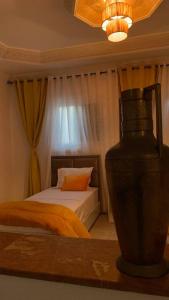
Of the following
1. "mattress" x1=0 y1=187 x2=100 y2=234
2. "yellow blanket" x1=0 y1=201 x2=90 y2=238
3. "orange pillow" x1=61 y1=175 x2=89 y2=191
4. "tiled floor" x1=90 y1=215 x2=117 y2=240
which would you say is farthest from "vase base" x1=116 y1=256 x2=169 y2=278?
"orange pillow" x1=61 y1=175 x2=89 y2=191

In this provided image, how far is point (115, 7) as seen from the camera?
2.03m

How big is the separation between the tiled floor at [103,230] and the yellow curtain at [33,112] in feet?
4.39

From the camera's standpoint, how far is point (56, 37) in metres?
3.38

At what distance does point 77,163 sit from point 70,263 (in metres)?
3.66

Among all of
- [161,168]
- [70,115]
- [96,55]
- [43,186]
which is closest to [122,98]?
[161,168]

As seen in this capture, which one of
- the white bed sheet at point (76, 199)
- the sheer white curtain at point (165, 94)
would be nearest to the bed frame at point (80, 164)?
the white bed sheet at point (76, 199)

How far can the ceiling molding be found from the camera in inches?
142

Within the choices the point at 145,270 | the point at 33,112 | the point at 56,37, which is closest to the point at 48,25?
the point at 56,37

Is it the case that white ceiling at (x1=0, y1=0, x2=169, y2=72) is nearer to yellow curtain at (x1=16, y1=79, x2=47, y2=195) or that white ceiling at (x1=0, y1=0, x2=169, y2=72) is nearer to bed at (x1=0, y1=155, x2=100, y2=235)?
yellow curtain at (x1=16, y1=79, x2=47, y2=195)

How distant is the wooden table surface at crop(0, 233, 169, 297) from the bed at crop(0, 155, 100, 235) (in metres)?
1.40

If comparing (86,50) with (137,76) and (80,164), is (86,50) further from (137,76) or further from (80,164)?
(80,164)

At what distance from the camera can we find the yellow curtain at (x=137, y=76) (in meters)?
4.03

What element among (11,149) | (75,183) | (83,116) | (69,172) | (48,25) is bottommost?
(75,183)

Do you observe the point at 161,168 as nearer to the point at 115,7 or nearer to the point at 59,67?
the point at 115,7
